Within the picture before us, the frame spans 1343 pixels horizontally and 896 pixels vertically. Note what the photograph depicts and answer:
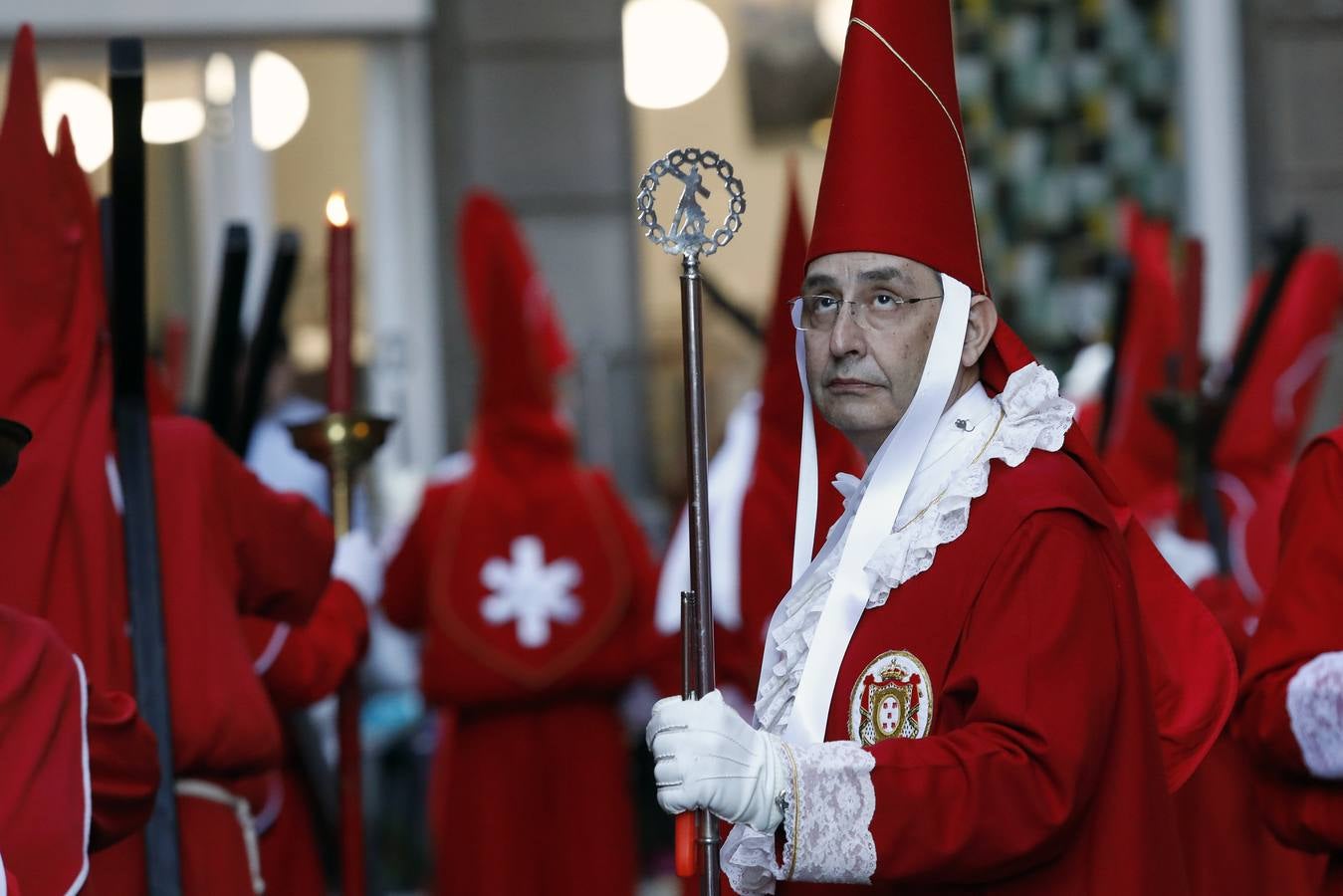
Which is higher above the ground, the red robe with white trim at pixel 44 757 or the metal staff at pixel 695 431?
the metal staff at pixel 695 431

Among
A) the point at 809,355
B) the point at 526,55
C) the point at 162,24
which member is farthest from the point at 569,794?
the point at 809,355

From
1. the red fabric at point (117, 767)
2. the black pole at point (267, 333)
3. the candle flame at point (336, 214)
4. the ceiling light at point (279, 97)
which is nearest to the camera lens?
the red fabric at point (117, 767)

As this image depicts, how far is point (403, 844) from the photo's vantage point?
7.63m

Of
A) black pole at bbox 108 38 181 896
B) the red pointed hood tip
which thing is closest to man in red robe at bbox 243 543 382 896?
black pole at bbox 108 38 181 896

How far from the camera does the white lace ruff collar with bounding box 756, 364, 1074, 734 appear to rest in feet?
8.58

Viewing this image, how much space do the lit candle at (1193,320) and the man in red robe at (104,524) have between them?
2132 mm

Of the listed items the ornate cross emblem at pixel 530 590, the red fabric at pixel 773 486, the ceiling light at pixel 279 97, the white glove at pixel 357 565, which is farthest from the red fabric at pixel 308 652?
the ceiling light at pixel 279 97

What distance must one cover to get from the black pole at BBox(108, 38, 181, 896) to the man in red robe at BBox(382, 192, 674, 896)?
2.69 metres

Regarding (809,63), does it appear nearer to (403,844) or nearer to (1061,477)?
(403,844)

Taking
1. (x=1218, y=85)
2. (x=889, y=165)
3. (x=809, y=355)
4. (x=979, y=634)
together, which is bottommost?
(x=979, y=634)

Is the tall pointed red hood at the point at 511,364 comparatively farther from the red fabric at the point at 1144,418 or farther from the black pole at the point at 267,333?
the black pole at the point at 267,333

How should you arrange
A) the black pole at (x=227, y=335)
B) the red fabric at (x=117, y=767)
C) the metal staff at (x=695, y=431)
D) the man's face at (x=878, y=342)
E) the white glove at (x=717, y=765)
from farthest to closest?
1. the black pole at (x=227, y=335)
2. the red fabric at (x=117, y=767)
3. the man's face at (x=878, y=342)
4. the metal staff at (x=695, y=431)
5. the white glove at (x=717, y=765)

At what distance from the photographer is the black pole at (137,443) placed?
3359 millimetres

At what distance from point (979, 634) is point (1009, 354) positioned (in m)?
0.45
